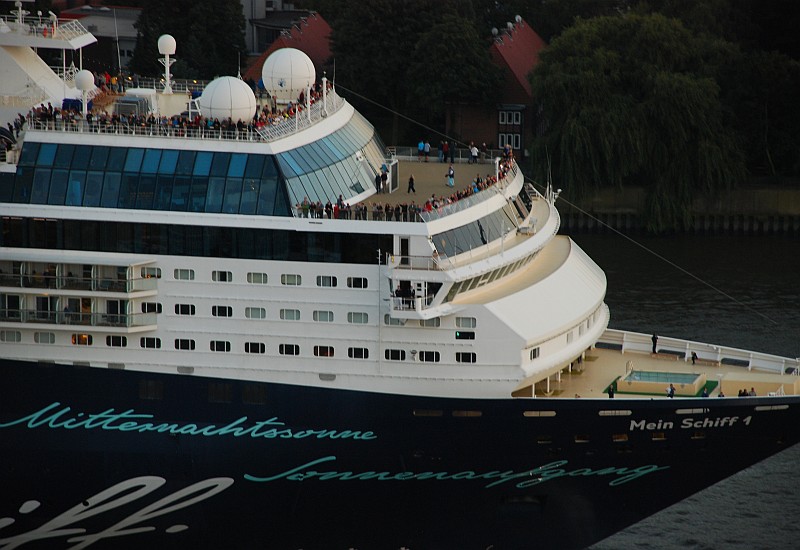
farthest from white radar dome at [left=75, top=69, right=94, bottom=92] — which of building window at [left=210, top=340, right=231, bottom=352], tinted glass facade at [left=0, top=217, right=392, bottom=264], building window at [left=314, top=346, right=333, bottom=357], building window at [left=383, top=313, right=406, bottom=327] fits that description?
building window at [left=383, top=313, right=406, bottom=327]

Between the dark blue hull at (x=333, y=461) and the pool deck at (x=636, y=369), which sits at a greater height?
the pool deck at (x=636, y=369)

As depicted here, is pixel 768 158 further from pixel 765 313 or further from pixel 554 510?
pixel 554 510

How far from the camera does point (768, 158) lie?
7275 centimetres

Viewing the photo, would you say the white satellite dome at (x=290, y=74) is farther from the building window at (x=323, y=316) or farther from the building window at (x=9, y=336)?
the building window at (x=9, y=336)

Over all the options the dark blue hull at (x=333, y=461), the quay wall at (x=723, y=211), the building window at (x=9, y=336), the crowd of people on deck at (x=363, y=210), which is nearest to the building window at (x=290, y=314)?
the dark blue hull at (x=333, y=461)

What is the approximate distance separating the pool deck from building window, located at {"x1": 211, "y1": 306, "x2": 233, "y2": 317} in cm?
619

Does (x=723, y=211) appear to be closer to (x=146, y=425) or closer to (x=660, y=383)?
(x=660, y=383)

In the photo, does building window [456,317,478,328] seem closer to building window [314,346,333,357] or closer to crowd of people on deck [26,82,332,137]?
building window [314,346,333,357]

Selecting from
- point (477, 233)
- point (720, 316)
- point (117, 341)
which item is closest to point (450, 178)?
point (477, 233)

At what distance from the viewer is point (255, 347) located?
31.9m

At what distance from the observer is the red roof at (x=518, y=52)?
258 feet

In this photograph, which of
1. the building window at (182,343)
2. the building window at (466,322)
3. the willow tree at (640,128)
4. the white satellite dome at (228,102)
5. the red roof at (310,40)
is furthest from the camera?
the red roof at (310,40)

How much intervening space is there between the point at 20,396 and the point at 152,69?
170 ft

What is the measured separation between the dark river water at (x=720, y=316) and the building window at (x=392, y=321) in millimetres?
7576
